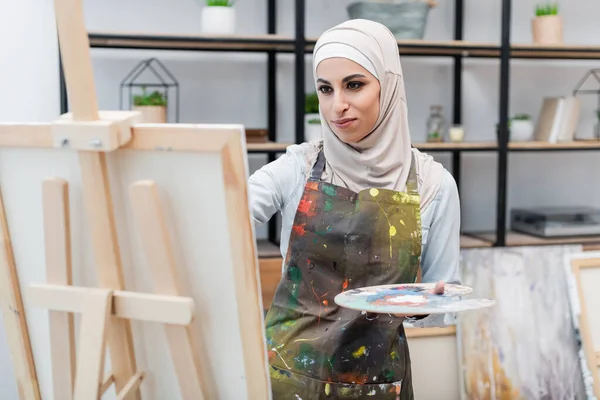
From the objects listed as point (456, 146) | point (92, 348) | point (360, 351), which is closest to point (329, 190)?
point (360, 351)

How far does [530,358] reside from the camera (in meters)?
2.87

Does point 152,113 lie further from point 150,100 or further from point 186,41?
point 186,41

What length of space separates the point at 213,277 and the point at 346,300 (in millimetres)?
232

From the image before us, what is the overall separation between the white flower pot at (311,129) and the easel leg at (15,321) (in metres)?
1.69

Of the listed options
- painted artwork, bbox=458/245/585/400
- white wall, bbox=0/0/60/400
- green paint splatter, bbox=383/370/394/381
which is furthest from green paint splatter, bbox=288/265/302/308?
white wall, bbox=0/0/60/400

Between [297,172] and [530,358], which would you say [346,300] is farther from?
[530,358]

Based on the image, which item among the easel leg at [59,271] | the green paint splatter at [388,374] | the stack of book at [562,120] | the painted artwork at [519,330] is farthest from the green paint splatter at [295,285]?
the stack of book at [562,120]

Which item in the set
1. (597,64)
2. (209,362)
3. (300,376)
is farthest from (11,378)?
(597,64)

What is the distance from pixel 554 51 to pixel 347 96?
196 cm

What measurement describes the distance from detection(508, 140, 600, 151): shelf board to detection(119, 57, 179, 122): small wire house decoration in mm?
1366

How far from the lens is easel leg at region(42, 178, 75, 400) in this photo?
1.08m

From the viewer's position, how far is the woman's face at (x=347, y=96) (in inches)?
55.1

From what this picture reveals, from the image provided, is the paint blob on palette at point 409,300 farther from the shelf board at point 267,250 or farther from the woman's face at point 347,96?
the shelf board at point 267,250

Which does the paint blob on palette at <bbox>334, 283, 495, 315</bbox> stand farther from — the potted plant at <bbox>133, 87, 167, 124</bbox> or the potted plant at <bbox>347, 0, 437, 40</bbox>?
the potted plant at <bbox>347, 0, 437, 40</bbox>
